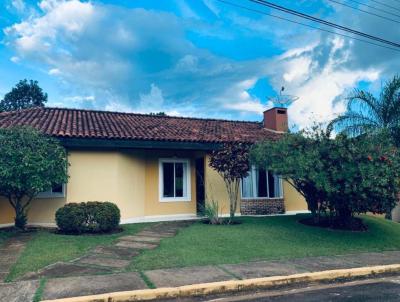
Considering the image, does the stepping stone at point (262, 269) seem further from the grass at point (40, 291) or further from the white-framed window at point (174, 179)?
the white-framed window at point (174, 179)

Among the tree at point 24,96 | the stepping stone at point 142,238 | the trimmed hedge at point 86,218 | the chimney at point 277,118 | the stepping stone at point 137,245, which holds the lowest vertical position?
the stepping stone at point 137,245

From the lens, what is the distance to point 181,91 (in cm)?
2398

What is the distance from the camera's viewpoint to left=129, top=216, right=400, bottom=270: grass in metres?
7.45

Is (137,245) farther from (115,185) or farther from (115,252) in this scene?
(115,185)

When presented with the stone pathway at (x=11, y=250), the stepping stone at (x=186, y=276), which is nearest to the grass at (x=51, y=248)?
the stone pathway at (x=11, y=250)

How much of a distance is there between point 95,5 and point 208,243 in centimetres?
850

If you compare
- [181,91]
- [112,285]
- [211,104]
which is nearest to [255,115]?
[211,104]

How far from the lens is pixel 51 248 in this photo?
8180 millimetres

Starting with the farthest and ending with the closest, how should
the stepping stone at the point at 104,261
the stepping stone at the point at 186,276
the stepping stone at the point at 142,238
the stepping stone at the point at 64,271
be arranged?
the stepping stone at the point at 142,238 → the stepping stone at the point at 104,261 → the stepping stone at the point at 64,271 → the stepping stone at the point at 186,276

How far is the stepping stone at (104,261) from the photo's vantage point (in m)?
6.84

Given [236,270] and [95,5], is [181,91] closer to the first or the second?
[95,5]

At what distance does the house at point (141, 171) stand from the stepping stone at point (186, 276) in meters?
6.63

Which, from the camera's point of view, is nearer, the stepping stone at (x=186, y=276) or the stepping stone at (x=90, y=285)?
the stepping stone at (x=90, y=285)

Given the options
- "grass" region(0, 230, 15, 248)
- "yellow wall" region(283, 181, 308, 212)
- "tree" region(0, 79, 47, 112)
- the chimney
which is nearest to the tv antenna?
the chimney
